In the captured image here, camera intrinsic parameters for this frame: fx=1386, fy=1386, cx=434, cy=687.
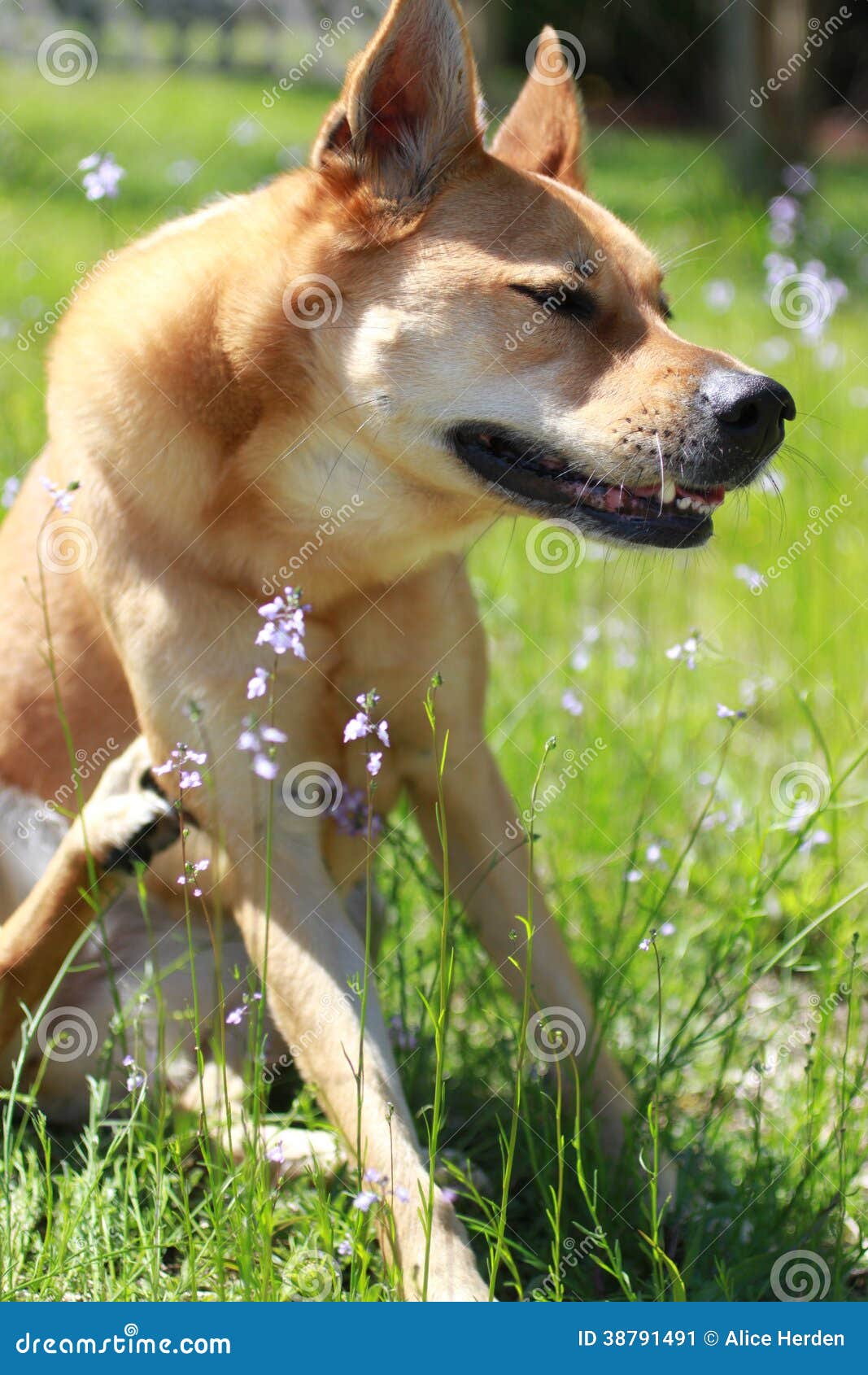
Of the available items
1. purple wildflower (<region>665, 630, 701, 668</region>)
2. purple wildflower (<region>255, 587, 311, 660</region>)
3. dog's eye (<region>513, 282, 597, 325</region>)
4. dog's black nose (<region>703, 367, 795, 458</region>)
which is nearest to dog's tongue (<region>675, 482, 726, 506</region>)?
dog's black nose (<region>703, 367, 795, 458</region>)

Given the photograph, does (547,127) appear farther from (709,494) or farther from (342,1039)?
(342,1039)

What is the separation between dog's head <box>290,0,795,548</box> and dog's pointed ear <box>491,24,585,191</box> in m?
0.39

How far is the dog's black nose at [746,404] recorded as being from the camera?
256cm

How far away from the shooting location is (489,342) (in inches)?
103

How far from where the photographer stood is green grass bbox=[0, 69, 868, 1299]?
8.06 ft

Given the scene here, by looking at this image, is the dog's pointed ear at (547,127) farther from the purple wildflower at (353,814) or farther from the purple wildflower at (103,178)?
the purple wildflower at (353,814)

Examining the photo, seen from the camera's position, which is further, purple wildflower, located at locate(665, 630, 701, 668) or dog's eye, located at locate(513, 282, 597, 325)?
dog's eye, located at locate(513, 282, 597, 325)

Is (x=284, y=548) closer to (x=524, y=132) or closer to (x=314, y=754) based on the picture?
(x=314, y=754)

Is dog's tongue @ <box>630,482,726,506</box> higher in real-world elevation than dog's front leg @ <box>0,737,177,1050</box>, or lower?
higher

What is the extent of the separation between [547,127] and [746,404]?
1012 millimetres

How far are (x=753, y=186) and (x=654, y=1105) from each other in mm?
9117

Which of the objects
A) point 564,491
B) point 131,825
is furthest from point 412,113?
point 131,825

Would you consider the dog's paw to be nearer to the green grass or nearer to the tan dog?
the tan dog

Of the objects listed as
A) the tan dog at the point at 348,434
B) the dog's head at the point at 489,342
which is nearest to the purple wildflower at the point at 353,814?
the tan dog at the point at 348,434
